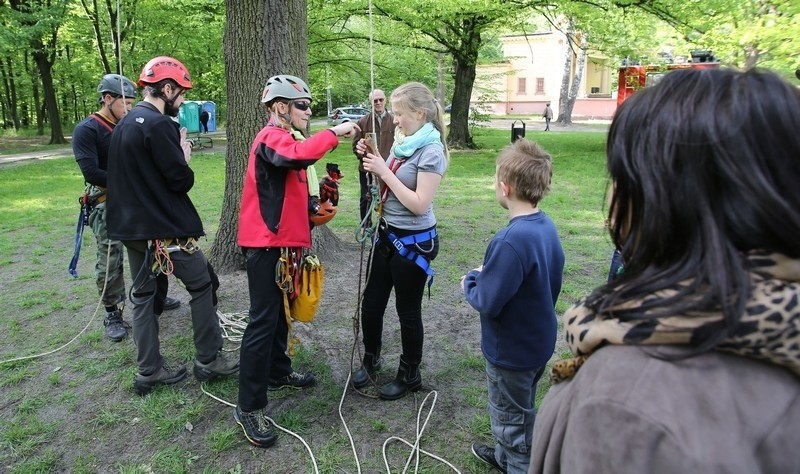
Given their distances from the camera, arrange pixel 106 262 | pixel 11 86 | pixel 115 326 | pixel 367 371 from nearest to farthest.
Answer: pixel 367 371, pixel 115 326, pixel 106 262, pixel 11 86

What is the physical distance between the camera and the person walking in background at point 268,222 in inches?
114

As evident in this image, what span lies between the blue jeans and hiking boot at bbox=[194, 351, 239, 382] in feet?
6.48

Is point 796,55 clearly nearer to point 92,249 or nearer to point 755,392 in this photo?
point 755,392

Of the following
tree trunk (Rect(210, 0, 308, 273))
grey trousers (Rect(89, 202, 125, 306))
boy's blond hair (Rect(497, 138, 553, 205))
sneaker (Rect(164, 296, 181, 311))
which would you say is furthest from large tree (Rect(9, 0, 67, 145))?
boy's blond hair (Rect(497, 138, 553, 205))

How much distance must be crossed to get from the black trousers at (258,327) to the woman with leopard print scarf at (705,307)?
90.3 inches

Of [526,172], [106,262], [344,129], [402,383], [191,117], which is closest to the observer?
[526,172]

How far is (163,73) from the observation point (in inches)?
132

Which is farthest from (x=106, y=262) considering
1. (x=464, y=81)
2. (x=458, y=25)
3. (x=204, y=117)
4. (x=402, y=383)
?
(x=204, y=117)

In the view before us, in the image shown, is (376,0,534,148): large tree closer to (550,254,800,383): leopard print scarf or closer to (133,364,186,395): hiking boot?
(133,364,186,395): hiking boot

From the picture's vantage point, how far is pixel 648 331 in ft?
2.85

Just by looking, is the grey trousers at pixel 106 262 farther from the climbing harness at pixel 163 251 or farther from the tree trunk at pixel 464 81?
the tree trunk at pixel 464 81

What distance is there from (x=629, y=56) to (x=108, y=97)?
51.5 ft

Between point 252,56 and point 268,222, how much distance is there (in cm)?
273

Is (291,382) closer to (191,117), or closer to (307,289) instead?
(307,289)
